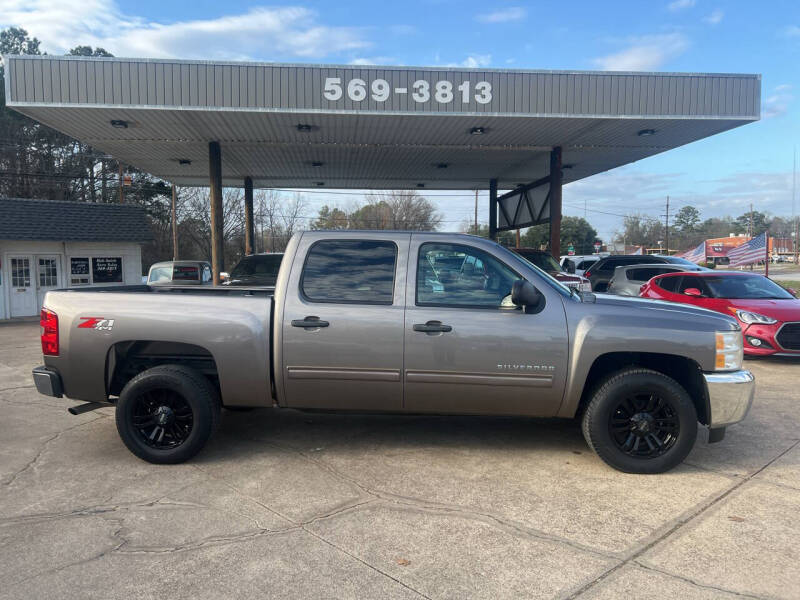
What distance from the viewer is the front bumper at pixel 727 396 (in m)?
4.18

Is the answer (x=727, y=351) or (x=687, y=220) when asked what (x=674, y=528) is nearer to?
(x=727, y=351)

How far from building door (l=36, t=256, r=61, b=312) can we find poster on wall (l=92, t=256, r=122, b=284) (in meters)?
1.10

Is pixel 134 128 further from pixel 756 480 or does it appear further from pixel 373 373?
pixel 756 480

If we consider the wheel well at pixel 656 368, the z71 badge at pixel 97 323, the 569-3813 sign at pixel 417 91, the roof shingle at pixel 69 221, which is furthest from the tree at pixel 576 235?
the z71 badge at pixel 97 323

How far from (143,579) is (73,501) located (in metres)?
1.33

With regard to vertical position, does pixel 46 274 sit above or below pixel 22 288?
above

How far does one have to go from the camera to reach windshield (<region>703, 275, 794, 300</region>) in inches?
369

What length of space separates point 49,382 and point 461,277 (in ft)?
11.5

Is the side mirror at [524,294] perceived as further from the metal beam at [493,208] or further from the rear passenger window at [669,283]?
the metal beam at [493,208]

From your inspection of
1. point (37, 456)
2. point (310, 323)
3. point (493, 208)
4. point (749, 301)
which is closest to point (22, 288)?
point (37, 456)

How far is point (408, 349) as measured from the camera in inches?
169

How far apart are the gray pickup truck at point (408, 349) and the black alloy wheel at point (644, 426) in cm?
1

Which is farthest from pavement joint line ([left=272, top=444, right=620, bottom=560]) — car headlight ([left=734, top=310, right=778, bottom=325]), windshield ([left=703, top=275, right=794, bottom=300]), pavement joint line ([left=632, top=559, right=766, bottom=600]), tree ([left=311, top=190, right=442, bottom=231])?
tree ([left=311, top=190, right=442, bottom=231])

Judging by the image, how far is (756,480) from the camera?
4.22 m
